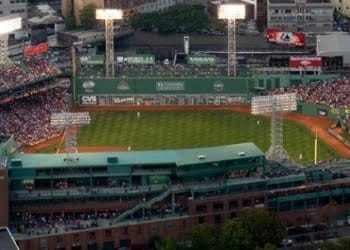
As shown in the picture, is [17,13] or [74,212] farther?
[17,13]

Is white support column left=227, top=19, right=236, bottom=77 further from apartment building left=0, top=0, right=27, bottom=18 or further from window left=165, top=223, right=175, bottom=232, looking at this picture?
window left=165, top=223, right=175, bottom=232

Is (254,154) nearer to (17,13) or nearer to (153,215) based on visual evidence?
(153,215)

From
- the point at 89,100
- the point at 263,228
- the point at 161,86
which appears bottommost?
the point at 263,228

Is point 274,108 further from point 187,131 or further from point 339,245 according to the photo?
point 187,131

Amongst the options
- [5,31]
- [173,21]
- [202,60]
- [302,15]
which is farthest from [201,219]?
[173,21]

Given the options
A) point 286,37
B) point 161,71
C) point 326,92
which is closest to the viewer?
point 326,92

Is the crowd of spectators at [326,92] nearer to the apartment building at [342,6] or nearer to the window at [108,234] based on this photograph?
the apartment building at [342,6]

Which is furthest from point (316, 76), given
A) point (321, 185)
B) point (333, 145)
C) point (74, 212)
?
point (74, 212)
